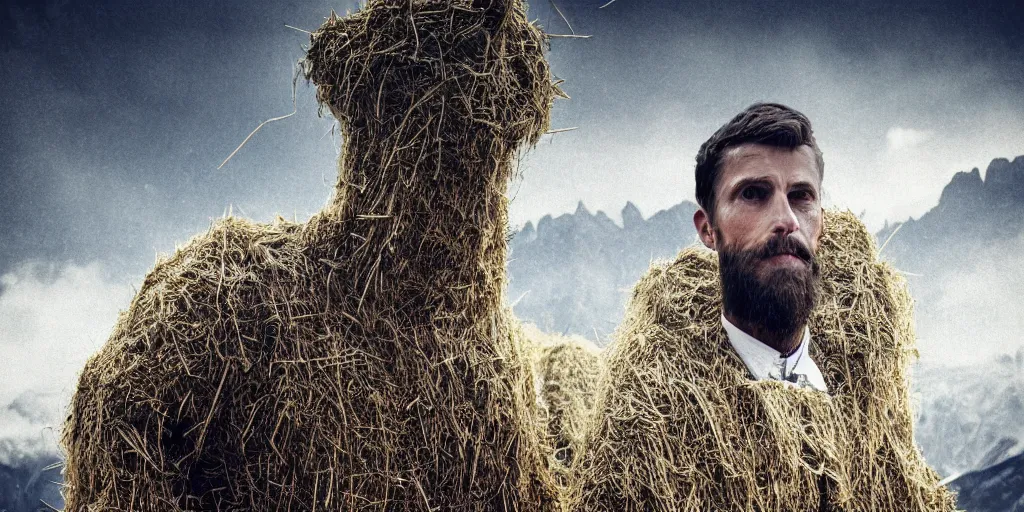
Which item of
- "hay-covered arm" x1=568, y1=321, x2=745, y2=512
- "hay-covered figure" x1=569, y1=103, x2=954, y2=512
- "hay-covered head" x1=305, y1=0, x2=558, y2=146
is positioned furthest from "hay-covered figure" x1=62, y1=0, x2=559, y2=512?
"hay-covered figure" x1=569, y1=103, x2=954, y2=512

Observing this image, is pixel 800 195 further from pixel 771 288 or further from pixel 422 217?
pixel 422 217

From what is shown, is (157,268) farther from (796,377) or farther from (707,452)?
(796,377)

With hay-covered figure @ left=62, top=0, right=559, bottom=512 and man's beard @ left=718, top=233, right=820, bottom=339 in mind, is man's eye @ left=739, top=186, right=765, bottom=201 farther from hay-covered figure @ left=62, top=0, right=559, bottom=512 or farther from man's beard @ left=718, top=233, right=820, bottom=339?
hay-covered figure @ left=62, top=0, right=559, bottom=512

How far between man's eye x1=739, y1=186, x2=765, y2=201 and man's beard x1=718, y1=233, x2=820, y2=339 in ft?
0.47

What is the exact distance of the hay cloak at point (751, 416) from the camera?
5.94ft

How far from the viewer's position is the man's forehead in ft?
6.17

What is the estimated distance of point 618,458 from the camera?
1.84m

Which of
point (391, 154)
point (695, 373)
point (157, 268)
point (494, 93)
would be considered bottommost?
point (695, 373)

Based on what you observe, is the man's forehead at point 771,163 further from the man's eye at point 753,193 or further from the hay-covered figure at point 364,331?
the hay-covered figure at point 364,331

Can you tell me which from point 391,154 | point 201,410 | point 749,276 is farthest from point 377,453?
point 749,276

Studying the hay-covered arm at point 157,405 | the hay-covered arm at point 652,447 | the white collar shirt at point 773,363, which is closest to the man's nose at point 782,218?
the white collar shirt at point 773,363

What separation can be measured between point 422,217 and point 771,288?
3.60 ft

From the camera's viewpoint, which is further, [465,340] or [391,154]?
[465,340]

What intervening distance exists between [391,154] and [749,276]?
45.7 inches
